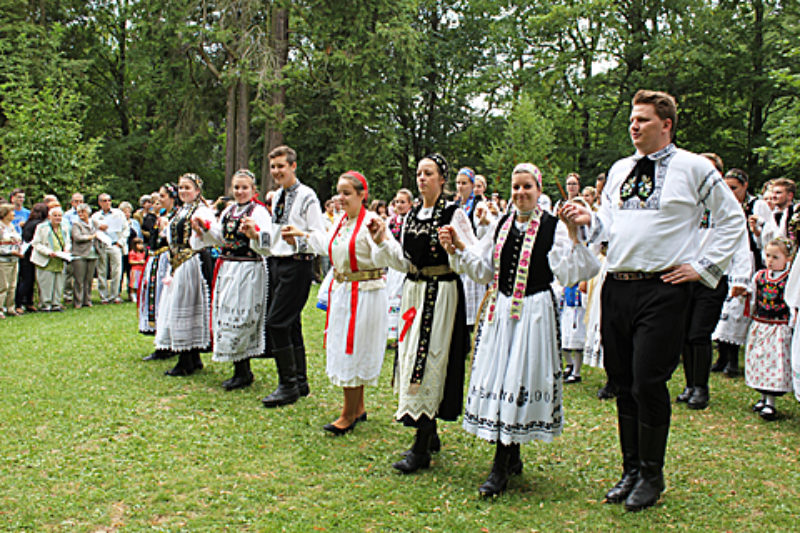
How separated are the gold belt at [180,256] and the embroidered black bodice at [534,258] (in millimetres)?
4377

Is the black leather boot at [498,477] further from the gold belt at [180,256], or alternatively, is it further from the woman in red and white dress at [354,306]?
the gold belt at [180,256]

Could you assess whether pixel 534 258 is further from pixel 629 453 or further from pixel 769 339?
pixel 769 339

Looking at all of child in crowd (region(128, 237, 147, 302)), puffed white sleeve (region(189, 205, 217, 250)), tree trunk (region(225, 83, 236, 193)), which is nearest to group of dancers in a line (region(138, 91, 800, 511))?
puffed white sleeve (region(189, 205, 217, 250))

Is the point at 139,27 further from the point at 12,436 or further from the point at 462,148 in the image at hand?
the point at 12,436

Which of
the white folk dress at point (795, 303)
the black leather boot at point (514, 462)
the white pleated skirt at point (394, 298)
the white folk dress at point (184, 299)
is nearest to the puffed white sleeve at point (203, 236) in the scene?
the white folk dress at point (184, 299)

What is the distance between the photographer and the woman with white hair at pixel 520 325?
12.9ft

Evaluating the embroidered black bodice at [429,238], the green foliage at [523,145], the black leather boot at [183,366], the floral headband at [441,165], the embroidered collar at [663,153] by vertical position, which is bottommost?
the black leather boot at [183,366]

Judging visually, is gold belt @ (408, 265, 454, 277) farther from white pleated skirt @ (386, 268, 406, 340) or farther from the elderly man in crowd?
the elderly man in crowd

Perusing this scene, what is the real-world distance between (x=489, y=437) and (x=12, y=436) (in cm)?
378

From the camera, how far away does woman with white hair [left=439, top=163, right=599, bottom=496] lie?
12.9 ft

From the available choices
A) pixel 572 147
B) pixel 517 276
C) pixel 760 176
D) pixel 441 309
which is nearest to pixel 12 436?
pixel 441 309

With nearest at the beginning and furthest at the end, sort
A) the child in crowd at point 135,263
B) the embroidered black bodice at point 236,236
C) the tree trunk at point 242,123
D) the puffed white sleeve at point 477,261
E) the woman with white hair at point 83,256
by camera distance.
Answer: the puffed white sleeve at point 477,261
the embroidered black bodice at point 236,236
the woman with white hair at point 83,256
the child in crowd at point 135,263
the tree trunk at point 242,123

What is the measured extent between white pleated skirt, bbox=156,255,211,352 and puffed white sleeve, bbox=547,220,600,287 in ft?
15.1

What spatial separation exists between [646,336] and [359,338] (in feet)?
7.54
